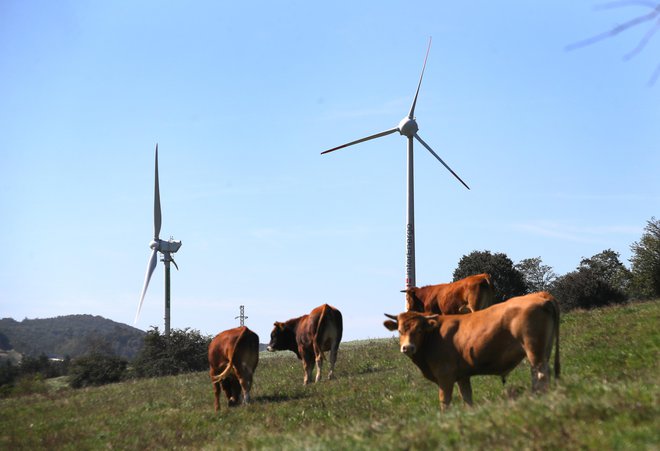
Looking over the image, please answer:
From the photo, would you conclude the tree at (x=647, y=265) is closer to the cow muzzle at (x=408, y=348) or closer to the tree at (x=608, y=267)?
the tree at (x=608, y=267)

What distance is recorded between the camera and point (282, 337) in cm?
2820

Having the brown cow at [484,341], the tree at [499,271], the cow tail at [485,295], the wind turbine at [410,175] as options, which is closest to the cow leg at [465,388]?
the brown cow at [484,341]

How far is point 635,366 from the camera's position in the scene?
49.5ft

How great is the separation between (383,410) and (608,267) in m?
75.3

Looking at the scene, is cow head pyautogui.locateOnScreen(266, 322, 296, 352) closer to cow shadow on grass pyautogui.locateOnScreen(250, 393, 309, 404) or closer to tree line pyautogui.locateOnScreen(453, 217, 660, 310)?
cow shadow on grass pyautogui.locateOnScreen(250, 393, 309, 404)

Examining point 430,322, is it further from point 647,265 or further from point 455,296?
point 647,265

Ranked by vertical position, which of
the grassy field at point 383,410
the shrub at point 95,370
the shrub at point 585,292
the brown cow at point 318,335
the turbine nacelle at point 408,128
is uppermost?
the turbine nacelle at point 408,128

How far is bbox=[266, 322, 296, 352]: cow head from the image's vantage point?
2814 centimetres

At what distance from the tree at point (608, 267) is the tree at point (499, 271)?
1015 cm

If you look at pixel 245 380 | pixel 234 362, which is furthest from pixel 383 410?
pixel 234 362

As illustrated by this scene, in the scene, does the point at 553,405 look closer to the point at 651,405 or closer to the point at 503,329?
the point at 651,405

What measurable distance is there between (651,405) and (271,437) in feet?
20.1

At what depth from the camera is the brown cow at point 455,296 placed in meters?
22.9

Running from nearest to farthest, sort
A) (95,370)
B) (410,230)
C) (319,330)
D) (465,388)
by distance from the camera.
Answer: (465,388), (319,330), (410,230), (95,370)
